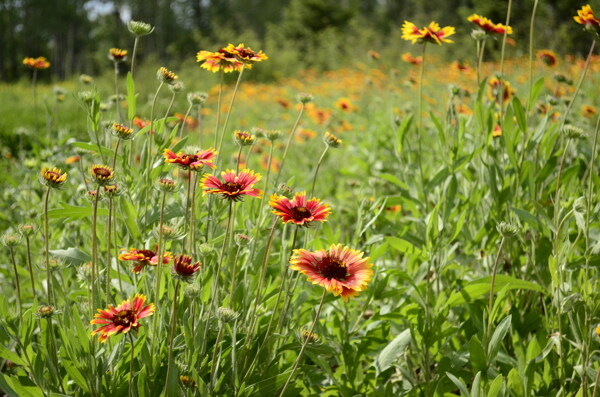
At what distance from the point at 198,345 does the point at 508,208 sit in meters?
1.02

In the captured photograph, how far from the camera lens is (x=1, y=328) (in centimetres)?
108

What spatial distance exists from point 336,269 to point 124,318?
36 cm

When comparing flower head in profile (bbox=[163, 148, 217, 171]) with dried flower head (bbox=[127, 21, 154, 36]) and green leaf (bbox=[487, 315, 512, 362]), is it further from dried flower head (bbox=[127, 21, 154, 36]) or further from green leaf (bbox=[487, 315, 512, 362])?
green leaf (bbox=[487, 315, 512, 362])

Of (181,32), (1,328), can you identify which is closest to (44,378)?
(1,328)

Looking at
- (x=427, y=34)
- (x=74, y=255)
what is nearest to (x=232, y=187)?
(x=74, y=255)

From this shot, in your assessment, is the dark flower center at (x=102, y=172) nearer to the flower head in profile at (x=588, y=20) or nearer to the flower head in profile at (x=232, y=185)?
the flower head in profile at (x=232, y=185)

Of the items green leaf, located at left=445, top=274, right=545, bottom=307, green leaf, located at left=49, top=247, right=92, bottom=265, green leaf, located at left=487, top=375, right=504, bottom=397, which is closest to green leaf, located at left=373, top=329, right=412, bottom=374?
green leaf, located at left=445, top=274, right=545, bottom=307

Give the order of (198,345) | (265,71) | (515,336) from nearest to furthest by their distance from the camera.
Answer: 1. (198,345)
2. (515,336)
3. (265,71)

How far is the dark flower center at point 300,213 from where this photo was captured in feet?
3.33

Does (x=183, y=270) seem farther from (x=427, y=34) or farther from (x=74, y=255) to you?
(x=427, y=34)

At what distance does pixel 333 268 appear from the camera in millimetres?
976

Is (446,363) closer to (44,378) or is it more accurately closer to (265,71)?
(44,378)

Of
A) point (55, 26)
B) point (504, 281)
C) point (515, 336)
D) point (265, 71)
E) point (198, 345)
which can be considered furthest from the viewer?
point (55, 26)

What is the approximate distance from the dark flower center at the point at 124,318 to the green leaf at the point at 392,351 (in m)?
0.66
